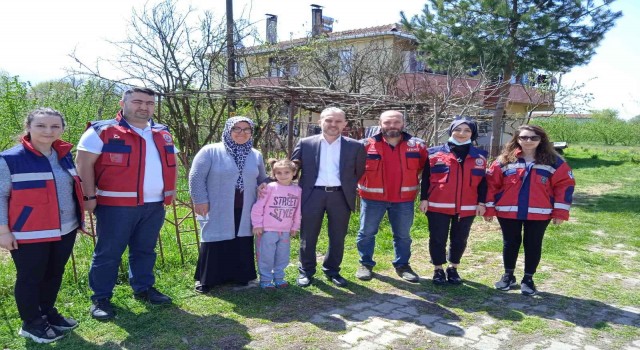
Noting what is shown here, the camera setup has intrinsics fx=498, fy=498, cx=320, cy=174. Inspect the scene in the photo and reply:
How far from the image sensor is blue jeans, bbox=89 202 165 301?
12.5ft

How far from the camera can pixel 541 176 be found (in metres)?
4.54

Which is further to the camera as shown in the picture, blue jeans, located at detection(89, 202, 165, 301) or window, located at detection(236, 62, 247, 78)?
window, located at detection(236, 62, 247, 78)

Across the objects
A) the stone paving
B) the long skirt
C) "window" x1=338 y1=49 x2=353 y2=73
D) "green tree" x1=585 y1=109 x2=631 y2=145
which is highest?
"window" x1=338 y1=49 x2=353 y2=73

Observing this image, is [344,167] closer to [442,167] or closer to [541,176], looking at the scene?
[442,167]

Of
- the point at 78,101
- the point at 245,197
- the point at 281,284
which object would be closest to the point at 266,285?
the point at 281,284

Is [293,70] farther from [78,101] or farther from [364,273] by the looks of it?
[364,273]

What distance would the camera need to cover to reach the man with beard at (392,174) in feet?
16.0

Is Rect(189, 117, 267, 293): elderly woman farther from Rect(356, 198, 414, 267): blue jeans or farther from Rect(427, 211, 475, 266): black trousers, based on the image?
Rect(427, 211, 475, 266): black trousers

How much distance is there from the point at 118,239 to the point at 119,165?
0.58 meters

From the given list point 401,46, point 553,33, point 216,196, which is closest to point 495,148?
point 553,33

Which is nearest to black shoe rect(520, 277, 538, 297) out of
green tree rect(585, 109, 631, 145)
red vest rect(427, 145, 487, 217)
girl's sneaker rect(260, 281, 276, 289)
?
red vest rect(427, 145, 487, 217)

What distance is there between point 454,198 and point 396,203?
0.60 m

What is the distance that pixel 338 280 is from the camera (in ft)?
16.0

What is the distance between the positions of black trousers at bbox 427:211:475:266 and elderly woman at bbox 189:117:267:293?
67.7 inches
